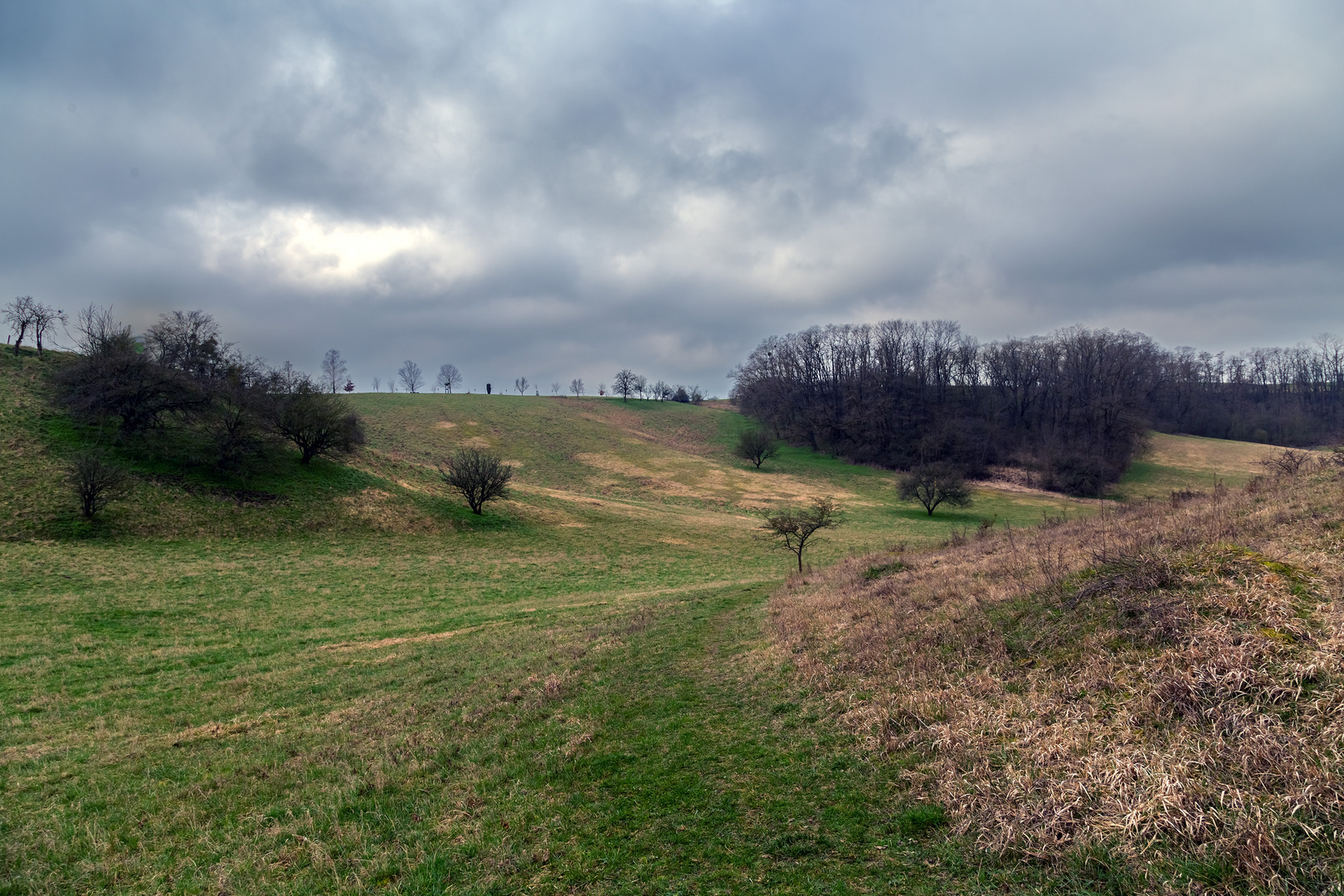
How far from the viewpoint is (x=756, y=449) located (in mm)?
80312

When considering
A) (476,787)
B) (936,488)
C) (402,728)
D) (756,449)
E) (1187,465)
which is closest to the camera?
(476,787)

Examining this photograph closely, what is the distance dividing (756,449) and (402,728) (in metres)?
71.7

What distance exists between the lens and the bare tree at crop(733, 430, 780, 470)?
80.4 meters

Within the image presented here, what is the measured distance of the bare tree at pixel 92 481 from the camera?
31906 mm

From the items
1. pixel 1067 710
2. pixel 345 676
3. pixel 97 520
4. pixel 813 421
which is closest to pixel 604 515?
pixel 97 520

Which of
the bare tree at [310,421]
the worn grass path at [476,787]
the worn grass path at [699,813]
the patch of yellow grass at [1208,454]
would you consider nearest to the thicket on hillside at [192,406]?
the bare tree at [310,421]

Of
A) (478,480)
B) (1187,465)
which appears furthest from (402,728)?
(1187,465)

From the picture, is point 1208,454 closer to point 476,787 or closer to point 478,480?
point 478,480

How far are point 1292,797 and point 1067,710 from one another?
2.23 m

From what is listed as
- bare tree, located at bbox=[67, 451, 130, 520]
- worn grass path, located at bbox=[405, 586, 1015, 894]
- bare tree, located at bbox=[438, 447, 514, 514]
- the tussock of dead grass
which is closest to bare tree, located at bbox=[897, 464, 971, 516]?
bare tree, located at bbox=[438, 447, 514, 514]

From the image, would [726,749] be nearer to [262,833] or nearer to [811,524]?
[262,833]

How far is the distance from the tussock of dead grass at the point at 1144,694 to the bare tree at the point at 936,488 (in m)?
49.2

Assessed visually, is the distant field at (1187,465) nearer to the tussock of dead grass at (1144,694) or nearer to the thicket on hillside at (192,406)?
the tussock of dead grass at (1144,694)

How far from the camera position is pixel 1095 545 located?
12695 mm
